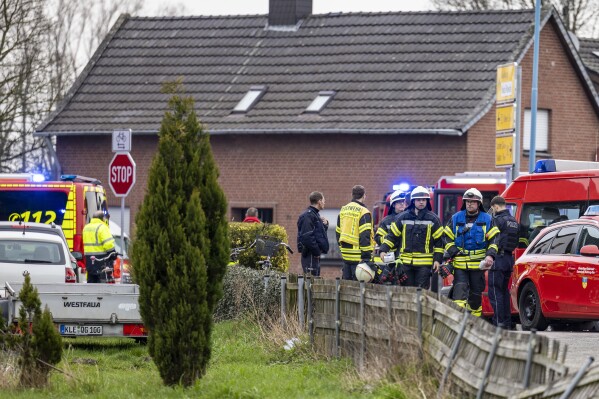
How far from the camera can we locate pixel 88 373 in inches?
563

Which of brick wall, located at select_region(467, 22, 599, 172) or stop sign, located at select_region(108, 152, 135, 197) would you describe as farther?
brick wall, located at select_region(467, 22, 599, 172)

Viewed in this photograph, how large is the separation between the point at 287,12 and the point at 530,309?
86.6ft

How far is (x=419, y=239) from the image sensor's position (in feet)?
57.1

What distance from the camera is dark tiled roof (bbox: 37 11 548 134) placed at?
3944 cm

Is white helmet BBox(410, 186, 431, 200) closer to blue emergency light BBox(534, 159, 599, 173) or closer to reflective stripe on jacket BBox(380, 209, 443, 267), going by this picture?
reflective stripe on jacket BBox(380, 209, 443, 267)

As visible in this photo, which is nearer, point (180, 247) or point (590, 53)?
point (180, 247)

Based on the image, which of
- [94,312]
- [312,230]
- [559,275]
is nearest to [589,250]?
[559,275]

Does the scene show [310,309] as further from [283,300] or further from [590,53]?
[590,53]

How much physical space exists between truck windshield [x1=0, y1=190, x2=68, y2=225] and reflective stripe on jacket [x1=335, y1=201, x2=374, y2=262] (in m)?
7.02

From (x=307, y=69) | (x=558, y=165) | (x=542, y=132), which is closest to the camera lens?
(x=558, y=165)

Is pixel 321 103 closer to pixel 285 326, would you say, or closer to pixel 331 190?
pixel 331 190

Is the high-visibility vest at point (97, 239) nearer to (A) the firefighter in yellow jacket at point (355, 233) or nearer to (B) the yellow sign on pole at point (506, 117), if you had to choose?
(A) the firefighter in yellow jacket at point (355, 233)

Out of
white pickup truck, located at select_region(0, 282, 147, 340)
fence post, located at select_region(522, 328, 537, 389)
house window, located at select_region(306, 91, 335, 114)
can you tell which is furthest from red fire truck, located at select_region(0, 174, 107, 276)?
fence post, located at select_region(522, 328, 537, 389)

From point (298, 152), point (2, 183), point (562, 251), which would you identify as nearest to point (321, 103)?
point (298, 152)
